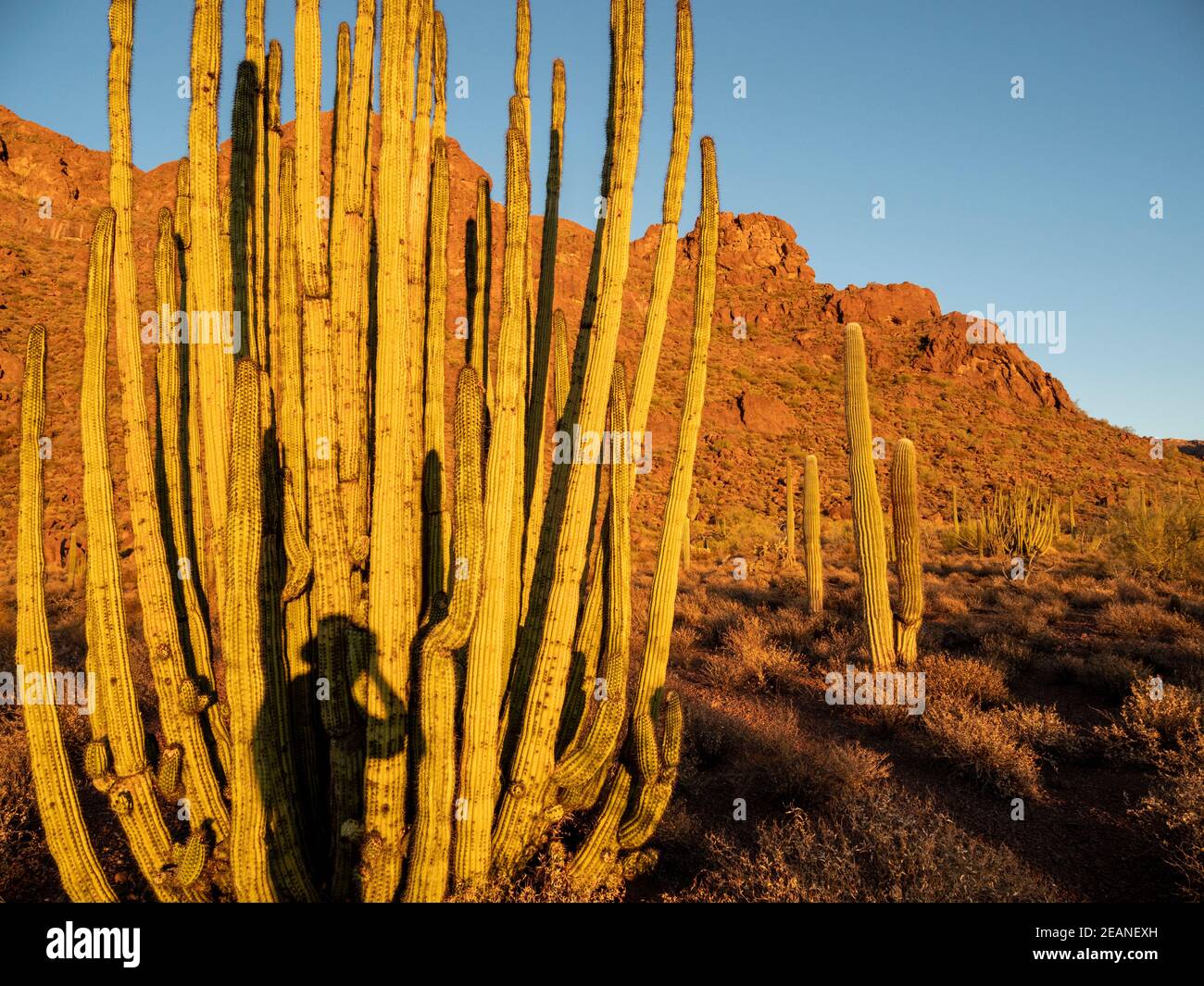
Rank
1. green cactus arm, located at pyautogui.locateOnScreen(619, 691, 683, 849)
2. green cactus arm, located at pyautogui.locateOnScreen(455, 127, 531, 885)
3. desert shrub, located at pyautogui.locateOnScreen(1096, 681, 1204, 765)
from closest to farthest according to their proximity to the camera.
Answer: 1. green cactus arm, located at pyautogui.locateOnScreen(455, 127, 531, 885)
2. green cactus arm, located at pyautogui.locateOnScreen(619, 691, 683, 849)
3. desert shrub, located at pyautogui.locateOnScreen(1096, 681, 1204, 765)

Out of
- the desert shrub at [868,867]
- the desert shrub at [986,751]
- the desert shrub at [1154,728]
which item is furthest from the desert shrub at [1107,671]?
the desert shrub at [868,867]

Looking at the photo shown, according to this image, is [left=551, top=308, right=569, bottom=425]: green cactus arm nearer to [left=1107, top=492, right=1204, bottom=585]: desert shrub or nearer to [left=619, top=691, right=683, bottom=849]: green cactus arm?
[left=619, top=691, right=683, bottom=849]: green cactus arm

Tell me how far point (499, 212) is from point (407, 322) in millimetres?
25035

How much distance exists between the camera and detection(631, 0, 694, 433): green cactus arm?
393 centimetres

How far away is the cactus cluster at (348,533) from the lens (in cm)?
333

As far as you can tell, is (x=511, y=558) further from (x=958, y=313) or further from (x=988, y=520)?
(x=958, y=313)

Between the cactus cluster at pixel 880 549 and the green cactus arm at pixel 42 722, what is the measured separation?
823 cm

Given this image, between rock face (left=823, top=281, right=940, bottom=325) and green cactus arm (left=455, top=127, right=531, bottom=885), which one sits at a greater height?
rock face (left=823, top=281, right=940, bottom=325)

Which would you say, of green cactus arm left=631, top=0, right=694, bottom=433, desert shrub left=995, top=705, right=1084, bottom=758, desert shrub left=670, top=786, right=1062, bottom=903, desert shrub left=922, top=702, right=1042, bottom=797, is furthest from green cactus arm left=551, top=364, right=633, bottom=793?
desert shrub left=995, top=705, right=1084, bottom=758

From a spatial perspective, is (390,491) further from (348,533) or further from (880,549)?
(880,549)

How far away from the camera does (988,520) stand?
20.9 m

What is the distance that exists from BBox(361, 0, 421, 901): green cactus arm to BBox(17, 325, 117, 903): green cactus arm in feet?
4.98

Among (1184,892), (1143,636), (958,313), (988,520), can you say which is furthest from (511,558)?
(958,313)

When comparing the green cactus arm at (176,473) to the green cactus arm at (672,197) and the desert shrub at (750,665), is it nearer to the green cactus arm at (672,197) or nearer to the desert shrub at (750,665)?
the green cactus arm at (672,197)
